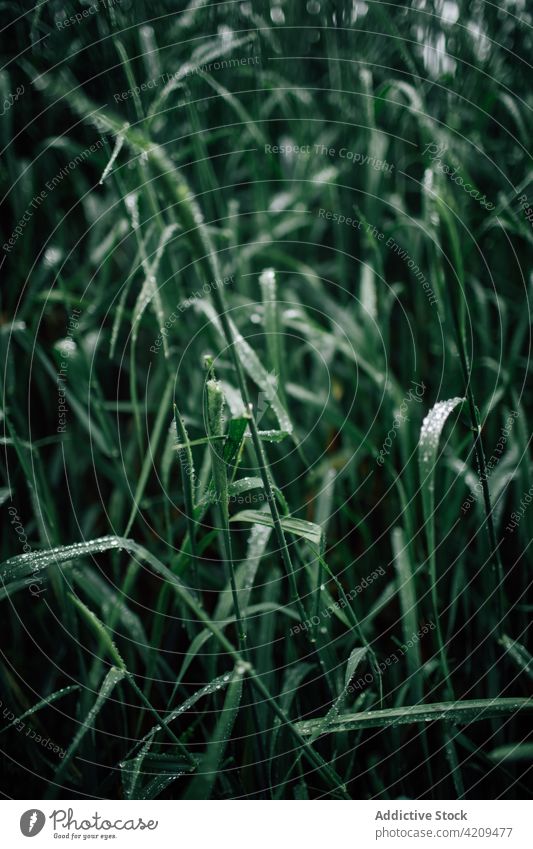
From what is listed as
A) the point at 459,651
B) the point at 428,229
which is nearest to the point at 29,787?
the point at 459,651

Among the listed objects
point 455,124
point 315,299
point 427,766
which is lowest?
point 427,766

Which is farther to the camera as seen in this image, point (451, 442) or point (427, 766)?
point (451, 442)

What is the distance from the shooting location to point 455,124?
0.61 m

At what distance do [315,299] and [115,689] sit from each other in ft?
1.37

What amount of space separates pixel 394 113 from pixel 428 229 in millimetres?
183

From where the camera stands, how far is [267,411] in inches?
18.5

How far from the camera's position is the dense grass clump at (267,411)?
15.6 inches

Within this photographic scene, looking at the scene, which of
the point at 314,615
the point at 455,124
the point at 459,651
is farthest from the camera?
the point at 455,124

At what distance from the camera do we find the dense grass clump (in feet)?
1.30

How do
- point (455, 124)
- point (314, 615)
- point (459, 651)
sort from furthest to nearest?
point (455, 124) < point (459, 651) < point (314, 615)

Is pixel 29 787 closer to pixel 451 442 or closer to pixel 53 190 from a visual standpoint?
pixel 451 442
